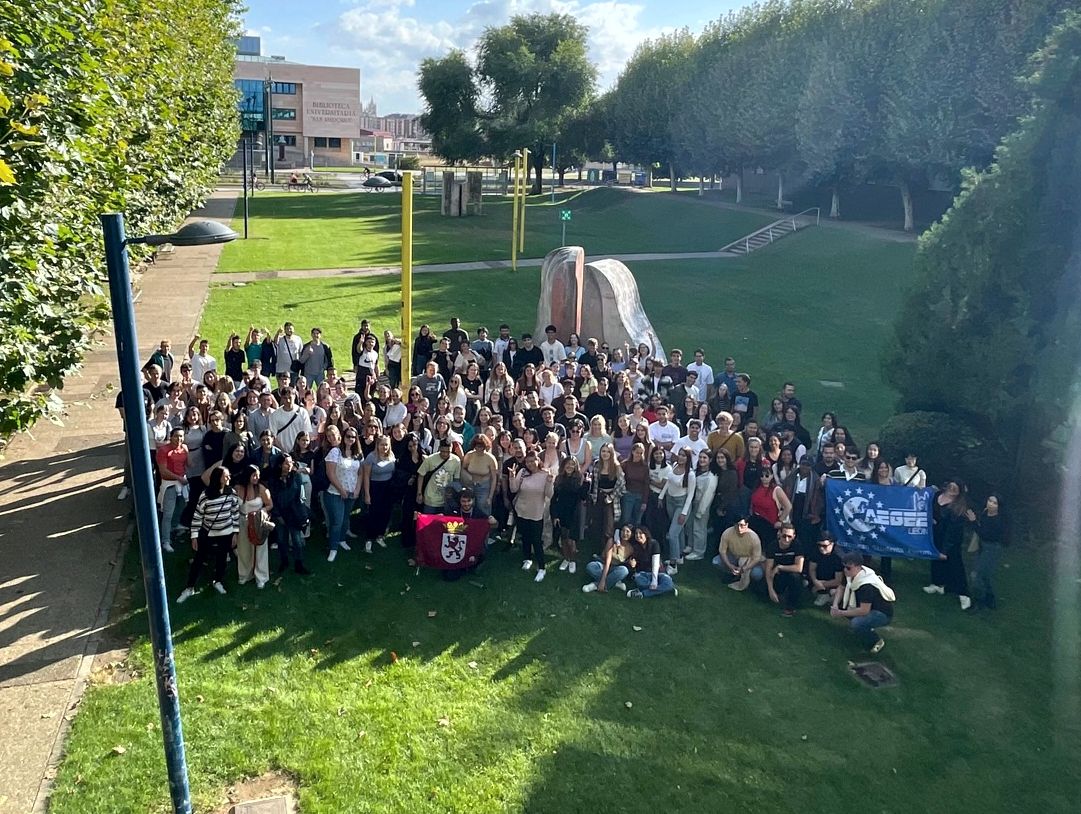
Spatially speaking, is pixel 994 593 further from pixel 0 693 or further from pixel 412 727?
pixel 0 693

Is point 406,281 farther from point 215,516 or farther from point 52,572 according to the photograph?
point 52,572

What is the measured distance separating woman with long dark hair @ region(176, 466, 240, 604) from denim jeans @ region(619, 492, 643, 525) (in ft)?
14.9

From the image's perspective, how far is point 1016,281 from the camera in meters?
11.8

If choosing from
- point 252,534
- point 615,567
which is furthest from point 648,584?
point 252,534

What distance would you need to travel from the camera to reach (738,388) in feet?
46.5

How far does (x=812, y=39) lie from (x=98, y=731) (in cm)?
4434

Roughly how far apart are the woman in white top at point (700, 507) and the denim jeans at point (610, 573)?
1.30 m

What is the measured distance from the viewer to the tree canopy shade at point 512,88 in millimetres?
57750

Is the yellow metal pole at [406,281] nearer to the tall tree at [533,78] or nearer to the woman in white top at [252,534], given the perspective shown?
the woman in white top at [252,534]

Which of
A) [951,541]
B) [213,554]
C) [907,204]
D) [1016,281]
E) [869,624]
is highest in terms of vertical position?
[907,204]

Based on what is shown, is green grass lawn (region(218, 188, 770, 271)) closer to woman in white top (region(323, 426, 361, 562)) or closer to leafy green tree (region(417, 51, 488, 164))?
leafy green tree (region(417, 51, 488, 164))

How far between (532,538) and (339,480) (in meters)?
2.42

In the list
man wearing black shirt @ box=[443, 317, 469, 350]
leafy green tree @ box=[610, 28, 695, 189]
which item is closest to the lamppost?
man wearing black shirt @ box=[443, 317, 469, 350]

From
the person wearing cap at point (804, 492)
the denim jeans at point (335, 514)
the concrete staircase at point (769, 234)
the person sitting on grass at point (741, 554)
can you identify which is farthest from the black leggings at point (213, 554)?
the concrete staircase at point (769, 234)
